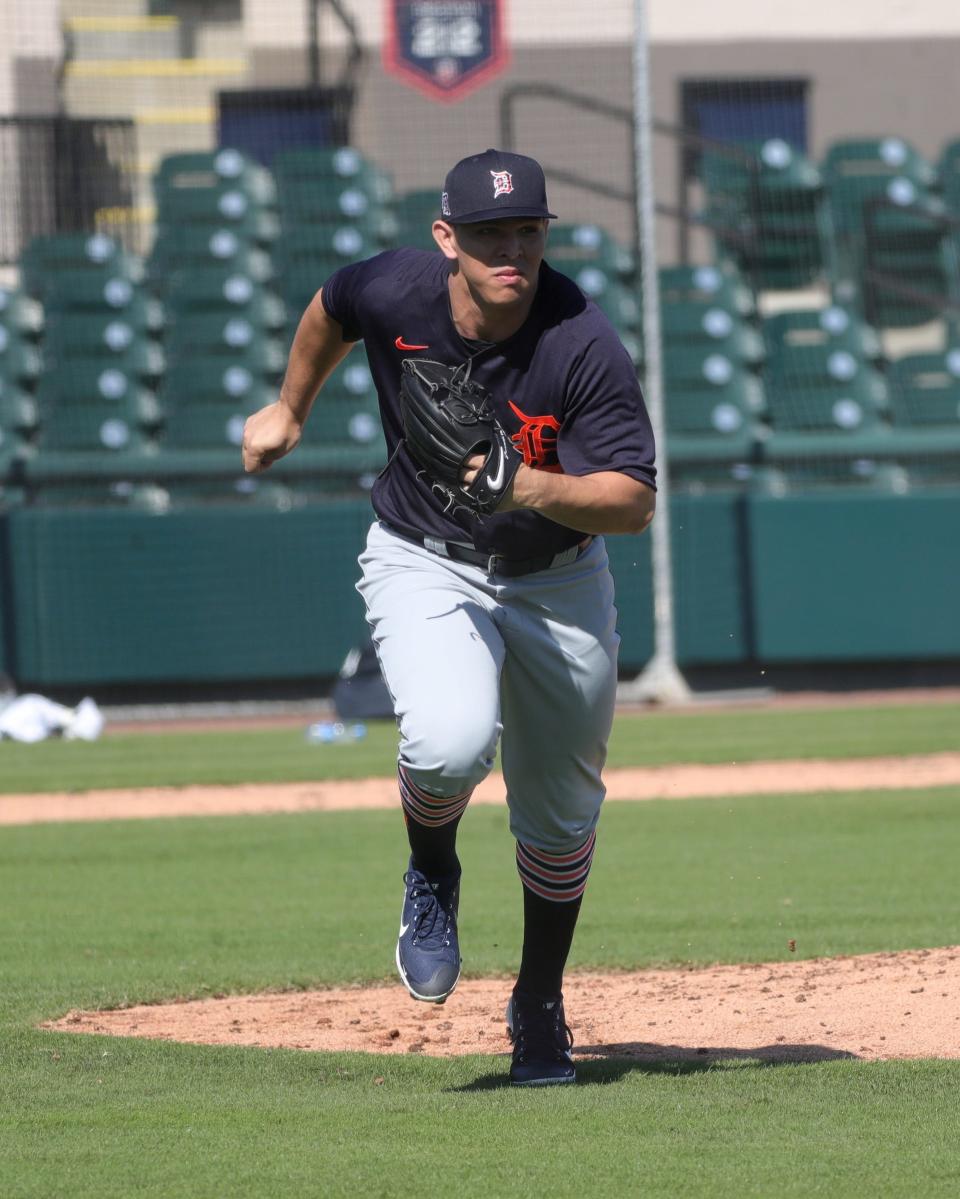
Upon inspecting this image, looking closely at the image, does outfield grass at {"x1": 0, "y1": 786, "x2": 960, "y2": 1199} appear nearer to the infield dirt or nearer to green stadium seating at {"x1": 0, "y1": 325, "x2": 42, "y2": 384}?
the infield dirt

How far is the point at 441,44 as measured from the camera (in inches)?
623

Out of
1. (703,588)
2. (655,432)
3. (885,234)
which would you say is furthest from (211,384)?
(885,234)

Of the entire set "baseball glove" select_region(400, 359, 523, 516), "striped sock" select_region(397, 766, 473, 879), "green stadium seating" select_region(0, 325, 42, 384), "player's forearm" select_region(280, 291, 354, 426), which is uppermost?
"green stadium seating" select_region(0, 325, 42, 384)

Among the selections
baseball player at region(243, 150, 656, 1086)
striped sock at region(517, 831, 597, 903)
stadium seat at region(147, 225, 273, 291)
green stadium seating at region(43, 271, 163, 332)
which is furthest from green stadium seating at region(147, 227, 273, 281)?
striped sock at region(517, 831, 597, 903)

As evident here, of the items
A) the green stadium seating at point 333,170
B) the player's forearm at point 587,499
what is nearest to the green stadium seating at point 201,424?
the green stadium seating at point 333,170

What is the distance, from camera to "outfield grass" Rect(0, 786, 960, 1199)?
3281 millimetres

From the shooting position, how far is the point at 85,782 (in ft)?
34.5

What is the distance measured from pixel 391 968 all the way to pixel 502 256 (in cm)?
266

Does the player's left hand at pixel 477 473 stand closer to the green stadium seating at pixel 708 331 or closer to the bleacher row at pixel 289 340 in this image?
the bleacher row at pixel 289 340

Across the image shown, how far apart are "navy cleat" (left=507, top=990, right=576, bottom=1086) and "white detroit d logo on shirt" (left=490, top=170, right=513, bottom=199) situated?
1756 mm

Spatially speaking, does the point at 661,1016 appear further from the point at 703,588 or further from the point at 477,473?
the point at 703,588

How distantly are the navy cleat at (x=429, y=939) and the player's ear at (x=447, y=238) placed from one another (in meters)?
1.36

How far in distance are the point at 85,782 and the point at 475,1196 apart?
7765 mm

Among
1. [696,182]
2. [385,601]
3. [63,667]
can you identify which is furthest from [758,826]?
→ [696,182]
